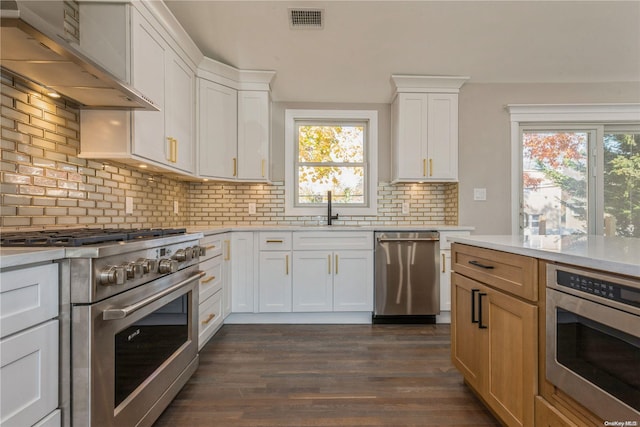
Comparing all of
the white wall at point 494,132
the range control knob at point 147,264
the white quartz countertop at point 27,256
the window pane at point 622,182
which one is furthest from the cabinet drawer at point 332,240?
the window pane at point 622,182

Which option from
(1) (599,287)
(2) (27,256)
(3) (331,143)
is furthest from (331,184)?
(2) (27,256)

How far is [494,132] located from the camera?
3.34 m

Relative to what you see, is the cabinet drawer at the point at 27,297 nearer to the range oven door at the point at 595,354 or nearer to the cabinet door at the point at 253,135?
the range oven door at the point at 595,354

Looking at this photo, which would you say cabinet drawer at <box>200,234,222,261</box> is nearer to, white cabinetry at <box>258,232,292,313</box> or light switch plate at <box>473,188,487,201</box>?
white cabinetry at <box>258,232,292,313</box>

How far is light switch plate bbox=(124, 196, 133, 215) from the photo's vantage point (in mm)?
2241

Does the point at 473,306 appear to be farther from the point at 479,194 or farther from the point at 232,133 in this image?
the point at 232,133

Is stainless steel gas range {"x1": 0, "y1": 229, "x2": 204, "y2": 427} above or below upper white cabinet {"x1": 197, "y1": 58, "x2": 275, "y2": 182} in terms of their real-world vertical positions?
below

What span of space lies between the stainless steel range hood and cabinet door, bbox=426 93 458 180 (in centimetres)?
266

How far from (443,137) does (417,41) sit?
1.02 m

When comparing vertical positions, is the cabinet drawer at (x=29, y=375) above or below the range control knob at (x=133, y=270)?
below

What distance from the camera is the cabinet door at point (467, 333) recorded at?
158 cm

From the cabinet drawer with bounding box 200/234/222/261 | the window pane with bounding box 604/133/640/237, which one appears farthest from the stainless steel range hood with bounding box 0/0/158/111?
the window pane with bounding box 604/133/640/237

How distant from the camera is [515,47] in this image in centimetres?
283

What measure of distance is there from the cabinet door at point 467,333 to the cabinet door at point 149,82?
2136 millimetres
